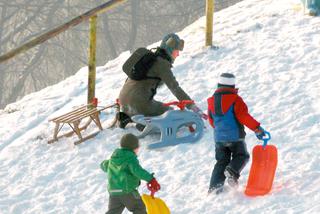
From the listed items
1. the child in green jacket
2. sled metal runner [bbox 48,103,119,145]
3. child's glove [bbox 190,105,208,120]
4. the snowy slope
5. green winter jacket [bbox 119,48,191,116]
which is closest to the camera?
the child in green jacket

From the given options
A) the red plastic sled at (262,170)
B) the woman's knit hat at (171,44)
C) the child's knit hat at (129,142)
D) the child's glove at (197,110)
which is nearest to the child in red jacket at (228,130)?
the red plastic sled at (262,170)

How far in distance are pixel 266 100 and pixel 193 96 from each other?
39.8 inches

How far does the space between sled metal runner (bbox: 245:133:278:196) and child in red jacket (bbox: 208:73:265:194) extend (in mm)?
117

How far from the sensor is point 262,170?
19.5 ft

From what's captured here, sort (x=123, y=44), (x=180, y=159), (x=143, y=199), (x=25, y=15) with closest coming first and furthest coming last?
1. (x=143, y=199)
2. (x=180, y=159)
3. (x=25, y=15)
4. (x=123, y=44)

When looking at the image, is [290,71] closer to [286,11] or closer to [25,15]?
[286,11]

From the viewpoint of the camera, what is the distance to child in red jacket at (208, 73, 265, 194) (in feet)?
19.5

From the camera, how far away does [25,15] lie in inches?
1064

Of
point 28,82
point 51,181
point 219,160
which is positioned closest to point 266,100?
point 219,160

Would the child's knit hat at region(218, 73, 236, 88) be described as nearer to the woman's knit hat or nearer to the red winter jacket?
the red winter jacket

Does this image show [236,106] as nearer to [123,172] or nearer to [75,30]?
[123,172]

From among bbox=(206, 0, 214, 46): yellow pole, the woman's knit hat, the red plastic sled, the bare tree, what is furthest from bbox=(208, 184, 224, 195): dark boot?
the bare tree

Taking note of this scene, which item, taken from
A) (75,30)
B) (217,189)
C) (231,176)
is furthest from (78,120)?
(75,30)

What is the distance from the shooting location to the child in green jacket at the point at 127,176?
5352mm
